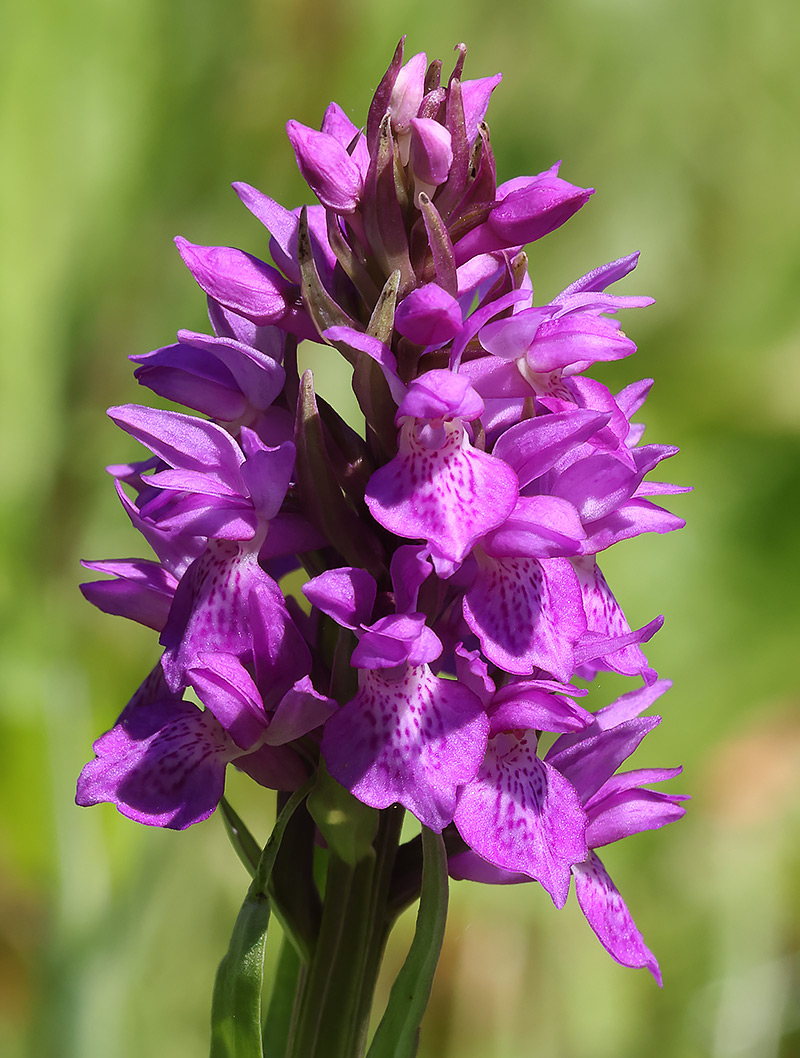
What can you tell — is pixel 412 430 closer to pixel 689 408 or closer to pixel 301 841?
pixel 301 841

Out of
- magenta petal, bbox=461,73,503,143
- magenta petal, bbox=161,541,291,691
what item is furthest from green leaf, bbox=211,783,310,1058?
magenta petal, bbox=461,73,503,143

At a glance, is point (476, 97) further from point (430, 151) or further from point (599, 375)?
point (599, 375)

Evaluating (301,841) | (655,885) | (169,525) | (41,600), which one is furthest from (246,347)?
(655,885)

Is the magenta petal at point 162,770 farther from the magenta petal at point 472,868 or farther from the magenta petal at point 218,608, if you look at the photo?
the magenta petal at point 472,868

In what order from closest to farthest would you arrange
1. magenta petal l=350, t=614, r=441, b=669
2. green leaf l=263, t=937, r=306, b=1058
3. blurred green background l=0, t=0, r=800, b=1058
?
1. magenta petal l=350, t=614, r=441, b=669
2. green leaf l=263, t=937, r=306, b=1058
3. blurred green background l=0, t=0, r=800, b=1058

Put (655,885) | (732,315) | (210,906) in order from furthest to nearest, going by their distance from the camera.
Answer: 1. (732,315)
2. (655,885)
3. (210,906)

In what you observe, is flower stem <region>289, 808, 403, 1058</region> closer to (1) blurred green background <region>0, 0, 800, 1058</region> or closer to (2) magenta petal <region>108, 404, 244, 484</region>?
(2) magenta petal <region>108, 404, 244, 484</region>

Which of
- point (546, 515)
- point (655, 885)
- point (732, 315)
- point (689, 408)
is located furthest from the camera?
point (732, 315)
